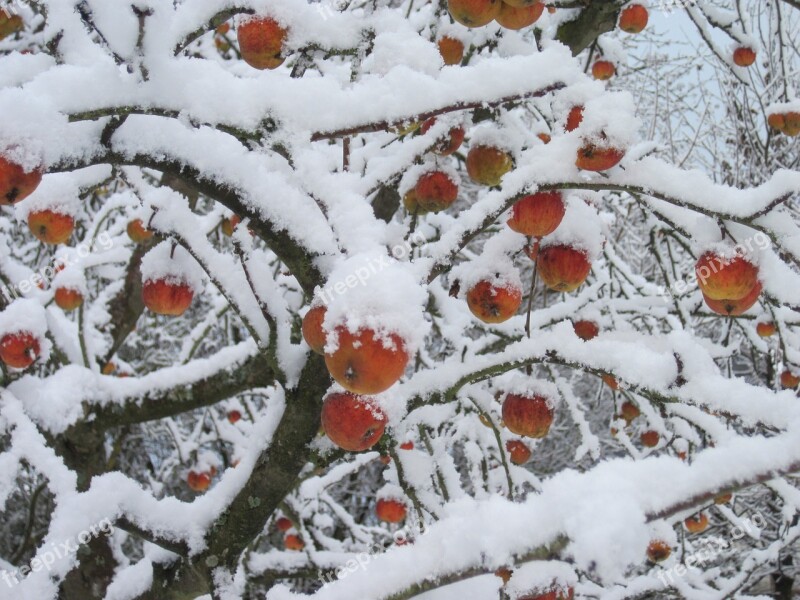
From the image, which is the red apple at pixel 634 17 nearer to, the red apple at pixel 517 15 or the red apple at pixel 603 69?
the red apple at pixel 603 69

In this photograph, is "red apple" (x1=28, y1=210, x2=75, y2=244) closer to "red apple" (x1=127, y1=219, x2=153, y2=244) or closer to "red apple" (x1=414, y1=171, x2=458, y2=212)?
"red apple" (x1=127, y1=219, x2=153, y2=244)

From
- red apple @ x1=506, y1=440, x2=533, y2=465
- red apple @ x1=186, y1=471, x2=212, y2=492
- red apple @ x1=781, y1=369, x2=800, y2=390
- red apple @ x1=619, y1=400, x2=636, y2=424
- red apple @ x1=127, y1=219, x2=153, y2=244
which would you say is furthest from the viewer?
red apple @ x1=186, y1=471, x2=212, y2=492

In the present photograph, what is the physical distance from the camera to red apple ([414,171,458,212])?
1.77 metres

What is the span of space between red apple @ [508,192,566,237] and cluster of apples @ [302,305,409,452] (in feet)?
1.75

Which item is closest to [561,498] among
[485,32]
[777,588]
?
[485,32]

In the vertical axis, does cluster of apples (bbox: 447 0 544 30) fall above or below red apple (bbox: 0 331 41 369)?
above

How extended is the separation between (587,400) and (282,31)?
8.39 meters

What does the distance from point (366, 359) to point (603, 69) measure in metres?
2.52

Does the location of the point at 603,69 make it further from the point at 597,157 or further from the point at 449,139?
the point at 597,157

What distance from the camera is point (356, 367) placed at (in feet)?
2.72

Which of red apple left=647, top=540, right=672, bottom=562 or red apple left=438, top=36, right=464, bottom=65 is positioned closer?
red apple left=438, top=36, right=464, bottom=65

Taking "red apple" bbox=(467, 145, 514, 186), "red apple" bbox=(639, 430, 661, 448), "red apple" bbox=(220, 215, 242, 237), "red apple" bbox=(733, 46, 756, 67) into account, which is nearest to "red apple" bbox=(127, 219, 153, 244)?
"red apple" bbox=(220, 215, 242, 237)

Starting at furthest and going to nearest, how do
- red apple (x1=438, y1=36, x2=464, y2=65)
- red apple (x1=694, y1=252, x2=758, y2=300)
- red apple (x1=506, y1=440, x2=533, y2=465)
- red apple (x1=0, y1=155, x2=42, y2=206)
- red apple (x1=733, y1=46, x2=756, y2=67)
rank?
1. red apple (x1=733, y1=46, x2=756, y2=67)
2. red apple (x1=506, y1=440, x2=533, y2=465)
3. red apple (x1=438, y1=36, x2=464, y2=65)
4. red apple (x1=694, y1=252, x2=758, y2=300)
5. red apple (x1=0, y1=155, x2=42, y2=206)

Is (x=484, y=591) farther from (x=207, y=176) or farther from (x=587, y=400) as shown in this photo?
(x=587, y=400)
